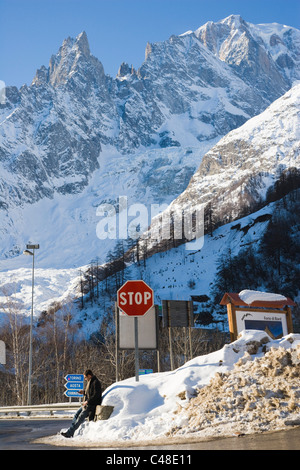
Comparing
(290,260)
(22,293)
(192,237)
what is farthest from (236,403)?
(22,293)

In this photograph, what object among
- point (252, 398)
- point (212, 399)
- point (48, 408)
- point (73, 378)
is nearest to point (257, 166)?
point (73, 378)

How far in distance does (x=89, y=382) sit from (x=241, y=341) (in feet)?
12.6

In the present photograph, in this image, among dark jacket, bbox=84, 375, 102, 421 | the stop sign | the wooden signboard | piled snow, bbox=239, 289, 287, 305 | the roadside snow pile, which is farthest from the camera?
piled snow, bbox=239, 289, 287, 305

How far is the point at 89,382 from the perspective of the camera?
1289cm

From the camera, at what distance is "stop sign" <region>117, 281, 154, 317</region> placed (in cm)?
1587

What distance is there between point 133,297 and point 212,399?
5.34 meters

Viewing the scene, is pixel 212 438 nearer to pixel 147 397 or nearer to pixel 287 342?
pixel 147 397

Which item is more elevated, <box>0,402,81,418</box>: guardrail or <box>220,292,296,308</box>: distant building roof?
<box>220,292,296,308</box>: distant building roof

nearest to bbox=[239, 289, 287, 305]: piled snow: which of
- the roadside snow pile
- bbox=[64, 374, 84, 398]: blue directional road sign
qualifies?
the roadside snow pile

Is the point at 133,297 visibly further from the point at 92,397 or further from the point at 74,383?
the point at 74,383

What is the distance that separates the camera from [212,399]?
37.0 ft

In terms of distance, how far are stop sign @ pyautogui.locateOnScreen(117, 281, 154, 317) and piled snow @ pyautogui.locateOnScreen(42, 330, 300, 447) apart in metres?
2.81

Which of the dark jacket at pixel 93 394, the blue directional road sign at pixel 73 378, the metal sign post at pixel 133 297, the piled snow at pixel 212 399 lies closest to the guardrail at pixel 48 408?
the blue directional road sign at pixel 73 378

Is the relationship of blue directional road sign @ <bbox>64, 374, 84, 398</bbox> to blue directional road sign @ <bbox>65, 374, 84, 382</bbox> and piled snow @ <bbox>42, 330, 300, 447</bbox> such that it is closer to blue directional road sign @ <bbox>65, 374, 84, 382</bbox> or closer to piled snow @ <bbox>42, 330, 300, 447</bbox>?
blue directional road sign @ <bbox>65, 374, 84, 382</bbox>
